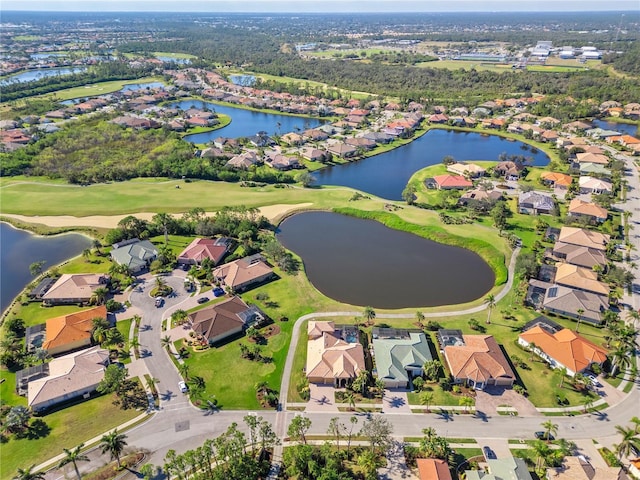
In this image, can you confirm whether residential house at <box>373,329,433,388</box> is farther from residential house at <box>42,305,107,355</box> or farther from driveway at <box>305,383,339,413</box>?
residential house at <box>42,305,107,355</box>

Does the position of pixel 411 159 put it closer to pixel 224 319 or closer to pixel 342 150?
pixel 342 150

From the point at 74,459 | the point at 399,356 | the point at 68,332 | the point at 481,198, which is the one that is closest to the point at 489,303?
the point at 399,356

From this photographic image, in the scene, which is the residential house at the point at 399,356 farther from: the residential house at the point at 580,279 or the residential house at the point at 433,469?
the residential house at the point at 580,279

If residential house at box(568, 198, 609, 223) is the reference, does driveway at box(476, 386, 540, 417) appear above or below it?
below

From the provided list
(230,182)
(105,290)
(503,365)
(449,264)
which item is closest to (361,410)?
(503,365)

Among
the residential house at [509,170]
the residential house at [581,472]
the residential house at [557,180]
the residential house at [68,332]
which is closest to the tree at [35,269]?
the residential house at [68,332]

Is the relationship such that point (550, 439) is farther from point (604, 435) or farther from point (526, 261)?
point (526, 261)

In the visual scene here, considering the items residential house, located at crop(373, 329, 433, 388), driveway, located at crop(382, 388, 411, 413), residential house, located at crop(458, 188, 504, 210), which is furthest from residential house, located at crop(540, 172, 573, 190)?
driveway, located at crop(382, 388, 411, 413)
